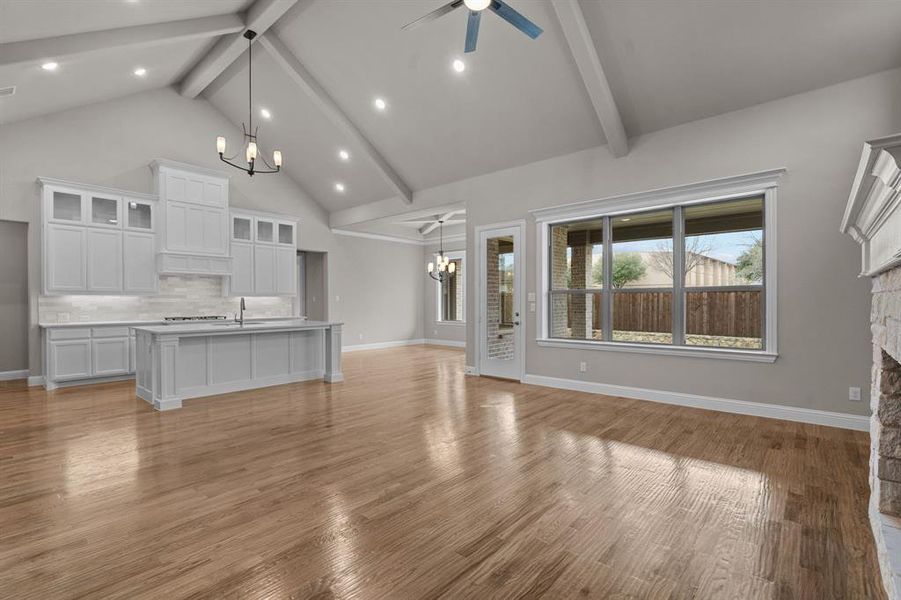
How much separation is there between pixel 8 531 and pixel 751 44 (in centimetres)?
619

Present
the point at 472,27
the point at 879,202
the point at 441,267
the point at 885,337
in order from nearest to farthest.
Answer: the point at 879,202 → the point at 885,337 → the point at 472,27 → the point at 441,267

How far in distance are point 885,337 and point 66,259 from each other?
8.29 m

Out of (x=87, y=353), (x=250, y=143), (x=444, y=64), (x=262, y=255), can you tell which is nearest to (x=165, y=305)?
(x=87, y=353)

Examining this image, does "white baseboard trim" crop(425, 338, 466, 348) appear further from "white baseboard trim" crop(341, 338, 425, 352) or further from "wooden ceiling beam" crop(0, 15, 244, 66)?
"wooden ceiling beam" crop(0, 15, 244, 66)

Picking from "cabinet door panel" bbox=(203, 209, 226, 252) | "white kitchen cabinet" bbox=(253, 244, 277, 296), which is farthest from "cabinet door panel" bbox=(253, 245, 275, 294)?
"cabinet door panel" bbox=(203, 209, 226, 252)

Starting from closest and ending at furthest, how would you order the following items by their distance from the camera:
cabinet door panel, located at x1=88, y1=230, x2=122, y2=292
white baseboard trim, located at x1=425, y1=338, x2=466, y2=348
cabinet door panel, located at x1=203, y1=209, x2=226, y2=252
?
cabinet door panel, located at x1=88, y1=230, x2=122, y2=292 → cabinet door panel, located at x1=203, y1=209, x2=226, y2=252 → white baseboard trim, located at x1=425, y1=338, x2=466, y2=348

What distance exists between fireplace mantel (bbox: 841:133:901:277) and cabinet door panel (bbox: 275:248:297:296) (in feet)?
26.5

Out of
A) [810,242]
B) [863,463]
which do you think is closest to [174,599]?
[863,463]

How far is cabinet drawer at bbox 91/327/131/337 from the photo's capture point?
599cm

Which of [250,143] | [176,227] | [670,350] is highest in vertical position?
[250,143]

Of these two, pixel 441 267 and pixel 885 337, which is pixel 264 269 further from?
pixel 885 337

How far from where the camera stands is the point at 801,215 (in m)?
4.10

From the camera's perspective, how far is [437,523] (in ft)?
7.48

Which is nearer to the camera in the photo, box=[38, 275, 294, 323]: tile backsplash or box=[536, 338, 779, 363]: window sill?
box=[536, 338, 779, 363]: window sill
